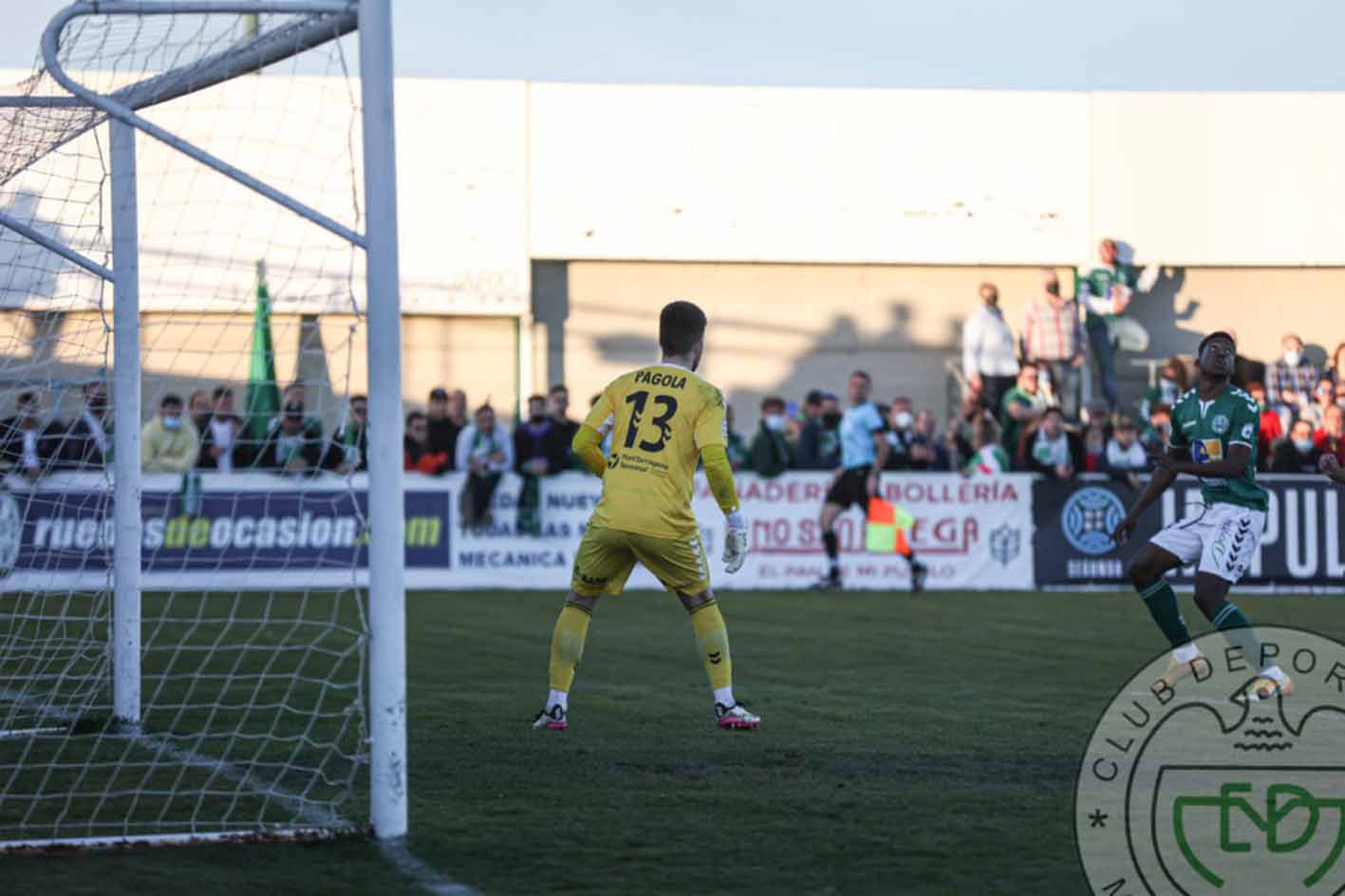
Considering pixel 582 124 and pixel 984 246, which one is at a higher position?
pixel 582 124

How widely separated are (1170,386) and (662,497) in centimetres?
1682

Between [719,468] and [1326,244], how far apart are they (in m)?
22.6

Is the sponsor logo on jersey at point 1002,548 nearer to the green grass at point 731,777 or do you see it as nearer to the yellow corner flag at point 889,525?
the yellow corner flag at point 889,525

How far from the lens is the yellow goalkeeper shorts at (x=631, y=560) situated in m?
8.19

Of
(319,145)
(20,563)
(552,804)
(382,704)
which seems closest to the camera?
(382,704)

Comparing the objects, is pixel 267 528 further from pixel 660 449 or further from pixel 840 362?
pixel 660 449

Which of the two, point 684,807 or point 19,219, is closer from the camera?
point 684,807

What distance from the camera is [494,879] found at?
5.35 m

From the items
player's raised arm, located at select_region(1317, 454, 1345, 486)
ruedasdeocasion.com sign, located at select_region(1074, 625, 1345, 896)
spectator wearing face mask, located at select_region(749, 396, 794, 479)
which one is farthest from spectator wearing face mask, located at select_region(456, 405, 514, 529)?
player's raised arm, located at select_region(1317, 454, 1345, 486)

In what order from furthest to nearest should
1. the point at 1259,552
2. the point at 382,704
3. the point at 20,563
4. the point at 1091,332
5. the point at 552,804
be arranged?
the point at 1091,332, the point at 1259,552, the point at 20,563, the point at 552,804, the point at 382,704

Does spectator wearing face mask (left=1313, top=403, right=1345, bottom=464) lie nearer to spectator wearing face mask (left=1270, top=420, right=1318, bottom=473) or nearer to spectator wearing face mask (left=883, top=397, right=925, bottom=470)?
spectator wearing face mask (left=1270, top=420, right=1318, bottom=473)

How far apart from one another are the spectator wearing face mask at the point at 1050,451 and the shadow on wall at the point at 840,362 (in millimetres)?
7516

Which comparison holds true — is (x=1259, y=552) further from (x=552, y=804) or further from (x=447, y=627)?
(x=552, y=804)

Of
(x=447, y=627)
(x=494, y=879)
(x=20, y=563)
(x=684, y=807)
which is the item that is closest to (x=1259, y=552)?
(x=447, y=627)
